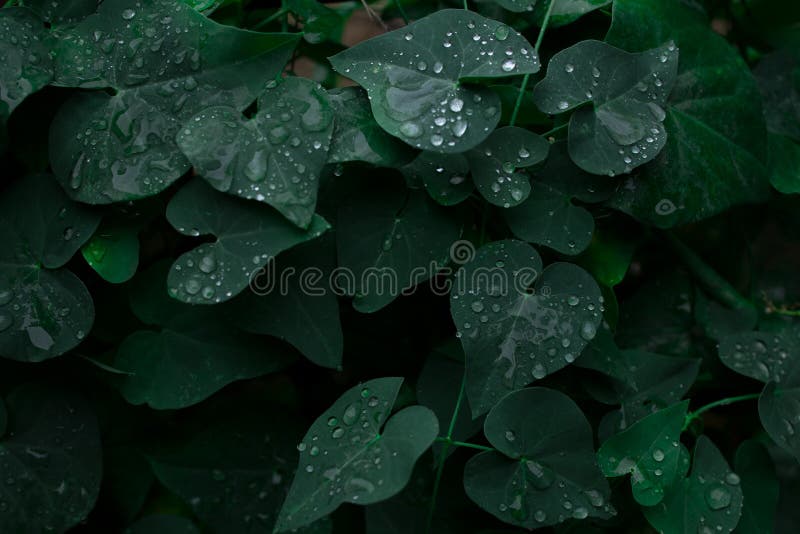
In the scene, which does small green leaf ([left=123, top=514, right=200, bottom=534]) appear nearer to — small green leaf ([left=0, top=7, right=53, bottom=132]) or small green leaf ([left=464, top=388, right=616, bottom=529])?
small green leaf ([left=464, top=388, right=616, bottom=529])

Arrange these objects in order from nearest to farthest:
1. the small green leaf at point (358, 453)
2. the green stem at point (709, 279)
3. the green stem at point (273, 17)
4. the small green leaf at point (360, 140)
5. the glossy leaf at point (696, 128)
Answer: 1. the small green leaf at point (358, 453)
2. the small green leaf at point (360, 140)
3. the glossy leaf at point (696, 128)
4. the green stem at point (273, 17)
5. the green stem at point (709, 279)

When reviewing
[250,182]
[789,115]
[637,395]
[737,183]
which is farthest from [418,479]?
[789,115]

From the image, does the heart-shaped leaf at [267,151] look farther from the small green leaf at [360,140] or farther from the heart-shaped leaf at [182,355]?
the heart-shaped leaf at [182,355]

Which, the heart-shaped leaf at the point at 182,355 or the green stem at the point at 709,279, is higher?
the heart-shaped leaf at the point at 182,355

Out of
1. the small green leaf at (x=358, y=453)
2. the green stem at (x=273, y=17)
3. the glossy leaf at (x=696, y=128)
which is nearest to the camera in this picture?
the small green leaf at (x=358, y=453)

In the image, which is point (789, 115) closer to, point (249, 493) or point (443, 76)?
point (443, 76)

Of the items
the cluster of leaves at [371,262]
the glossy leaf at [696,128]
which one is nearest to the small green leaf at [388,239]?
the cluster of leaves at [371,262]

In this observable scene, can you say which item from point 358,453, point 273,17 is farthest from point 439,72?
point 358,453
